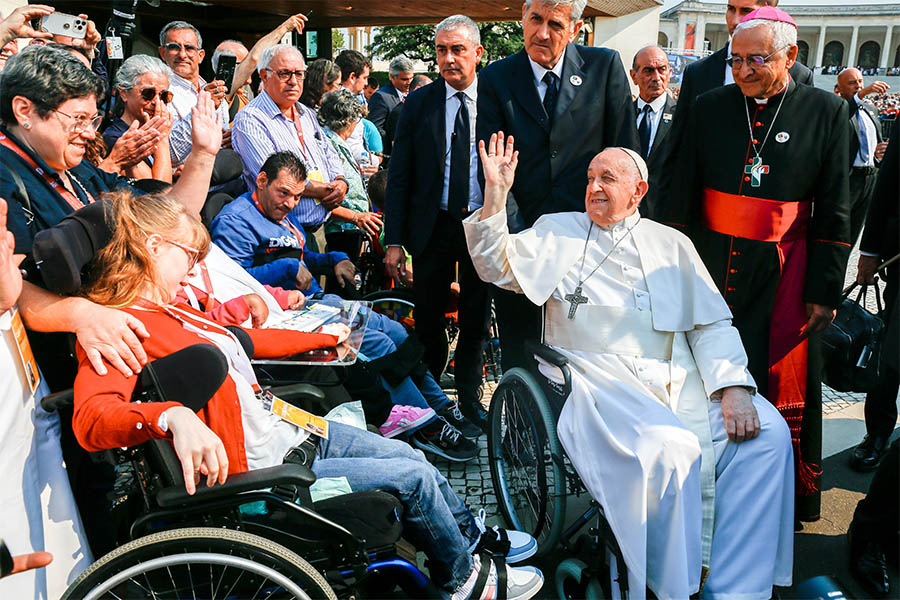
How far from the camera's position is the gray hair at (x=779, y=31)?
2.88m

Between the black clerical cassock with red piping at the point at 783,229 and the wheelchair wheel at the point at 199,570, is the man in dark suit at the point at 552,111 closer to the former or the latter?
the black clerical cassock with red piping at the point at 783,229

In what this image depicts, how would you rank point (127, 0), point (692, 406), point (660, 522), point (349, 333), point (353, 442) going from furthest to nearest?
point (127, 0)
point (349, 333)
point (692, 406)
point (353, 442)
point (660, 522)

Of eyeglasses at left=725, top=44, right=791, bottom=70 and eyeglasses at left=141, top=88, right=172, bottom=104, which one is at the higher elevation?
eyeglasses at left=725, top=44, right=791, bottom=70

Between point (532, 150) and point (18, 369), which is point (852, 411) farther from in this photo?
point (18, 369)

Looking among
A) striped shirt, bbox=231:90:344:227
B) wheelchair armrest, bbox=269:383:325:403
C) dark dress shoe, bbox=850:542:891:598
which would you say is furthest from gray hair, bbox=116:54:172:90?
dark dress shoe, bbox=850:542:891:598

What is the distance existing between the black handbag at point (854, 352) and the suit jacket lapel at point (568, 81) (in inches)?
65.6

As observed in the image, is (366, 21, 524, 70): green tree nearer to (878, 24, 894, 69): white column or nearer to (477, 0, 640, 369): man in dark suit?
(477, 0, 640, 369): man in dark suit

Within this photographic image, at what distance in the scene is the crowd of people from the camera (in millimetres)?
2113

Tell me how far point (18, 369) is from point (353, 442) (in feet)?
3.42

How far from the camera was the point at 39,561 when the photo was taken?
4.98 feet

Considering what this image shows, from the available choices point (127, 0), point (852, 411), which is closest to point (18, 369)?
point (127, 0)

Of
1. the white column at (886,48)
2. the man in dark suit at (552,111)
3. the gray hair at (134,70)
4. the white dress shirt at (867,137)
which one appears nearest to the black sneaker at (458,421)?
the man in dark suit at (552,111)

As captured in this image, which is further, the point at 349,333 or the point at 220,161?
the point at 220,161

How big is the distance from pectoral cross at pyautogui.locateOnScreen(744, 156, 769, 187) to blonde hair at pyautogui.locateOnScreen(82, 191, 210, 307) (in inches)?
91.7
